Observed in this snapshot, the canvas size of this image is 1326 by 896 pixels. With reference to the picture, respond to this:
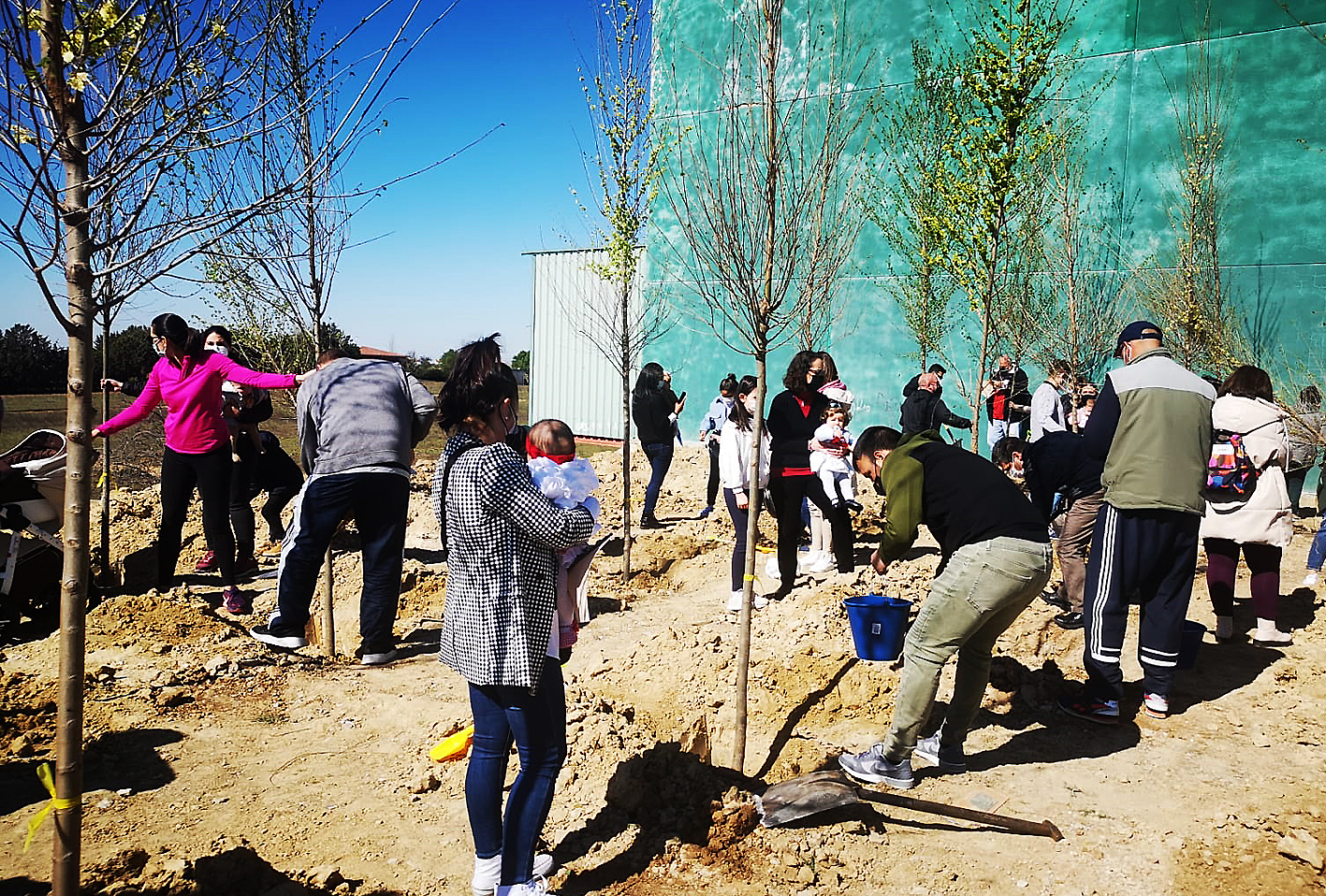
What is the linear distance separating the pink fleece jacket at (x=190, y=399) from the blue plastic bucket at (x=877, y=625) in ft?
13.5

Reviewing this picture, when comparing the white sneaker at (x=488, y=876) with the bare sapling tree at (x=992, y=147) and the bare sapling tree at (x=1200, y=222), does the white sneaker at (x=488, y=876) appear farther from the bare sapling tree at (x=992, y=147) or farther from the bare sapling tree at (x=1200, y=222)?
the bare sapling tree at (x=1200, y=222)

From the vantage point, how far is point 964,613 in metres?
3.94

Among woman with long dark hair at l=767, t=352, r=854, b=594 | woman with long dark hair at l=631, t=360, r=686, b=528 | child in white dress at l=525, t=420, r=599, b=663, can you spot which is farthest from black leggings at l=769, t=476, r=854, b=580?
child in white dress at l=525, t=420, r=599, b=663

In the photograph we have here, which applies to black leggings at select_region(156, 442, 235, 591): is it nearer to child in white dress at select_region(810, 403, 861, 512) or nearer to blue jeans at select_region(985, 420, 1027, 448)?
child in white dress at select_region(810, 403, 861, 512)

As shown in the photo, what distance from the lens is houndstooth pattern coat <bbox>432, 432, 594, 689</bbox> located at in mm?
2938

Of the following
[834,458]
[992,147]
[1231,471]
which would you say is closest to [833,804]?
[1231,471]

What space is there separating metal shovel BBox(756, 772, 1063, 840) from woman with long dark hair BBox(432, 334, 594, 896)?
1064mm

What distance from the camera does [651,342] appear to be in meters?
18.3

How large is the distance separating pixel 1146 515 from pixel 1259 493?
4.38 ft

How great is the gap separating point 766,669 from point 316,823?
260 cm

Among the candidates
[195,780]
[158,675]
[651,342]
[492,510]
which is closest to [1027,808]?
[492,510]

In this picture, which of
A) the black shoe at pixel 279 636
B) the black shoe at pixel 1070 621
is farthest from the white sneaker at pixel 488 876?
the black shoe at pixel 1070 621

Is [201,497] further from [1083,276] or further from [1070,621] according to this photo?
[1083,276]

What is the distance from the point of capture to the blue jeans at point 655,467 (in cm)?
1013
